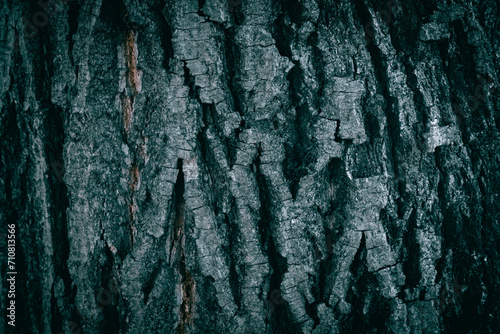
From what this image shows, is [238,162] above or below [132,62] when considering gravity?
below

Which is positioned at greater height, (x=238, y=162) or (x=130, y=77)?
(x=130, y=77)

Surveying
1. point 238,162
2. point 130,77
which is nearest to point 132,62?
point 130,77

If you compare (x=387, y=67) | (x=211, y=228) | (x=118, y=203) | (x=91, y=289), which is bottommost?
(x=91, y=289)

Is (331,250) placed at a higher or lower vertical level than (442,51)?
lower

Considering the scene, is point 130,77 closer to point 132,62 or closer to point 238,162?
point 132,62

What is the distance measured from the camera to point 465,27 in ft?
3.54

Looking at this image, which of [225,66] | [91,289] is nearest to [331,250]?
[225,66]

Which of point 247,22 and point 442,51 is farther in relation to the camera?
point 442,51

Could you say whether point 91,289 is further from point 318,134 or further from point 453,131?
point 453,131

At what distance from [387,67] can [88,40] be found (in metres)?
0.93

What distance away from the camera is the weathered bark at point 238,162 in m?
0.99

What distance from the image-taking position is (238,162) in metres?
0.99

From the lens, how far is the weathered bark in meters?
0.99

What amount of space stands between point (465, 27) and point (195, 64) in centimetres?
89
